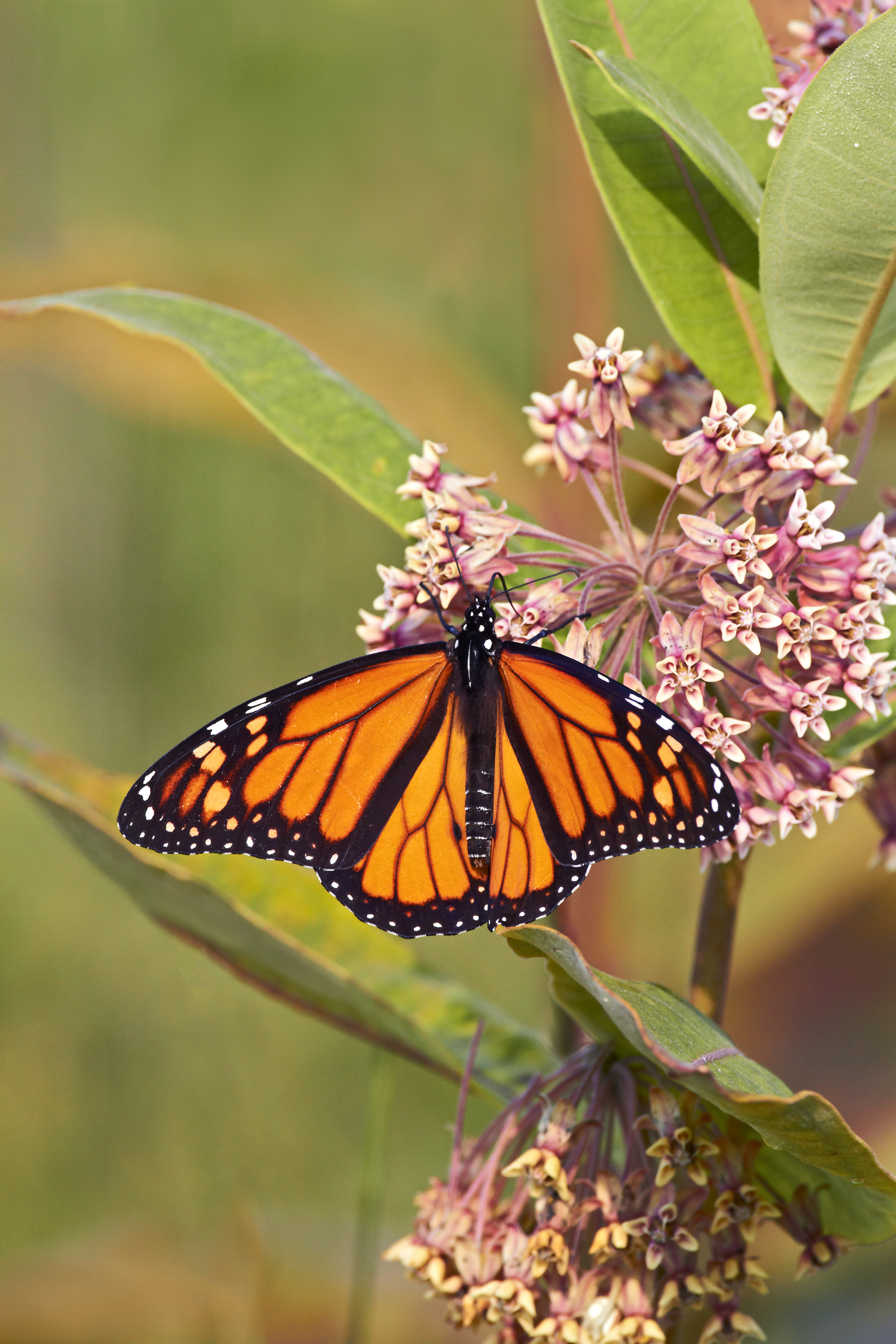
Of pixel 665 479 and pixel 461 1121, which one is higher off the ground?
pixel 665 479

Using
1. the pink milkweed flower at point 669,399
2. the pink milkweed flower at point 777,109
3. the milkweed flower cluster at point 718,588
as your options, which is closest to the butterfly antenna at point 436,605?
the milkweed flower cluster at point 718,588

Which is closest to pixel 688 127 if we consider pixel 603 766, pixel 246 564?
pixel 603 766

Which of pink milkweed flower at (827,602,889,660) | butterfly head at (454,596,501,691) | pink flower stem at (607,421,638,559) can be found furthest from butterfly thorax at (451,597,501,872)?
pink milkweed flower at (827,602,889,660)

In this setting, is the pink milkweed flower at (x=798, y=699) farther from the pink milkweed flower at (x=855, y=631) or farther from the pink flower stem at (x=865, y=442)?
the pink flower stem at (x=865, y=442)

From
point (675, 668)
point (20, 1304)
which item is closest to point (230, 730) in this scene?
point (675, 668)

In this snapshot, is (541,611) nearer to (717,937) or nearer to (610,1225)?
(717,937)

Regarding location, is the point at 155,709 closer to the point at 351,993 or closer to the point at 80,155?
the point at 80,155
